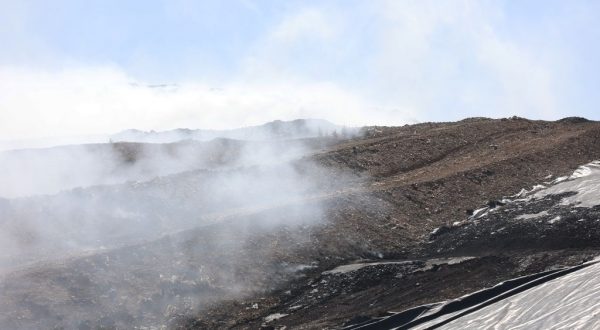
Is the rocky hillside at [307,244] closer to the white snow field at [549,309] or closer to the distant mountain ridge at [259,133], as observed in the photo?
the white snow field at [549,309]

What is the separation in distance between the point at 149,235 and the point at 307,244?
4.41 m

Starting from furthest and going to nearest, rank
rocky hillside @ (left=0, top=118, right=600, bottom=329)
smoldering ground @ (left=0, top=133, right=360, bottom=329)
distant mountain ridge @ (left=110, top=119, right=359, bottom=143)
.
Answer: distant mountain ridge @ (left=110, top=119, right=359, bottom=143)
smoldering ground @ (left=0, top=133, right=360, bottom=329)
rocky hillside @ (left=0, top=118, right=600, bottom=329)

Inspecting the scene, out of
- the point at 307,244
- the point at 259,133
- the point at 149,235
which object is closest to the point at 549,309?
the point at 307,244

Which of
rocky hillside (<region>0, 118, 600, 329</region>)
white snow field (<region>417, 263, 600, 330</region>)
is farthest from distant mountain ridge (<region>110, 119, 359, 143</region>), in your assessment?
white snow field (<region>417, 263, 600, 330</region>)

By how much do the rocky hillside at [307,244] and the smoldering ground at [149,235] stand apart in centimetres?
5

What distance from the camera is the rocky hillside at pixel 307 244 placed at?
14742 mm

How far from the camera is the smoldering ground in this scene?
49.4 feet

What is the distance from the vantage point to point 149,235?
1917 centimetres

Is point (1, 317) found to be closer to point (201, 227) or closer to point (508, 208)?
point (201, 227)

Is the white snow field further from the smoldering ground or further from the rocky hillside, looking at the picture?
the smoldering ground

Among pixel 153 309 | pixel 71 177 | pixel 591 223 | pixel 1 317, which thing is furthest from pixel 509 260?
pixel 71 177

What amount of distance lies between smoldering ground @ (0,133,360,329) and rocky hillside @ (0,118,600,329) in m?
0.05

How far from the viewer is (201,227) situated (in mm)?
18766

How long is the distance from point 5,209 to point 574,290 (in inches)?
Result: 600
